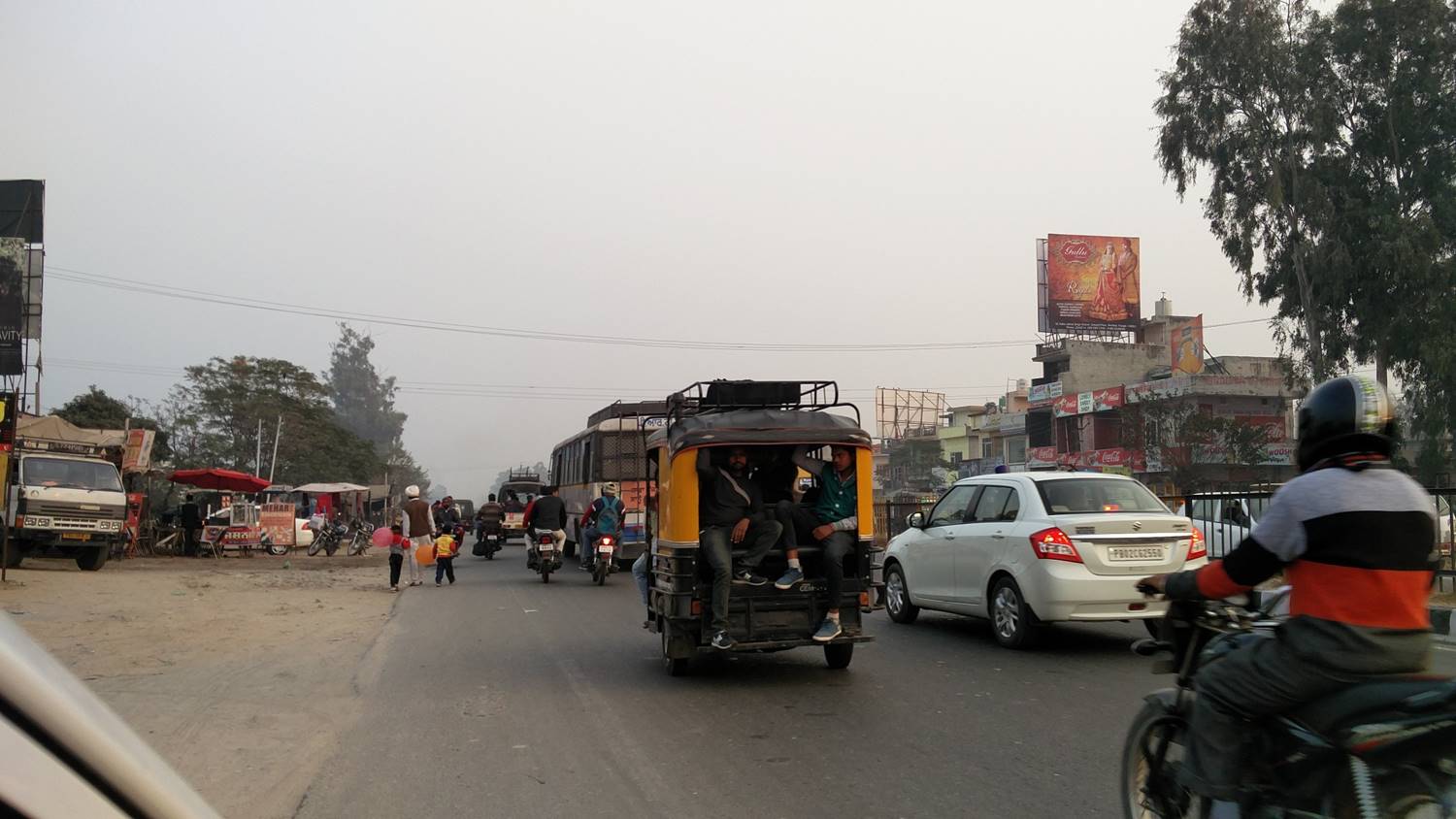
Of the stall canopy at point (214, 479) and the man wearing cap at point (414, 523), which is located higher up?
the stall canopy at point (214, 479)

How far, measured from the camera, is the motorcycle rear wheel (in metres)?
4.14

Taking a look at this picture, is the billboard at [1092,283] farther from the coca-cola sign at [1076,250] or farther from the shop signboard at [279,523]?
the shop signboard at [279,523]

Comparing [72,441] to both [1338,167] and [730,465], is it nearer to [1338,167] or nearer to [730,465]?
[730,465]

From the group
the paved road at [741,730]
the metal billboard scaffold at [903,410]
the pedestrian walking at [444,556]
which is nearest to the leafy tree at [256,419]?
the metal billboard scaffold at [903,410]

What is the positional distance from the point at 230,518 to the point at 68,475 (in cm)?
869

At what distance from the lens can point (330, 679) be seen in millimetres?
9289

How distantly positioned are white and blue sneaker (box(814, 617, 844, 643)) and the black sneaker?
22.9 inches

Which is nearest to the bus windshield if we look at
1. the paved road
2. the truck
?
the truck

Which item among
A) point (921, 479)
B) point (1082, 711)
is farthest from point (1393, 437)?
point (921, 479)

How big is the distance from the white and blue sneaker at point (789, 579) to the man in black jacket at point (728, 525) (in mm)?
133

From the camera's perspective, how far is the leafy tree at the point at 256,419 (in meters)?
55.2

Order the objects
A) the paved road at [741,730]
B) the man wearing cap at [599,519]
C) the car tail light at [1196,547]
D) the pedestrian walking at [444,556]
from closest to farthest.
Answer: the paved road at [741,730]
the car tail light at [1196,547]
the man wearing cap at [599,519]
the pedestrian walking at [444,556]

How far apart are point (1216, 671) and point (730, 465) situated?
5.82m

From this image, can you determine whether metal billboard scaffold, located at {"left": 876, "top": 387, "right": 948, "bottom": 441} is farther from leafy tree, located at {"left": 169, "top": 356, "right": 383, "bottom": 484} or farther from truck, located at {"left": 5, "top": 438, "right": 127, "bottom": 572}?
truck, located at {"left": 5, "top": 438, "right": 127, "bottom": 572}
